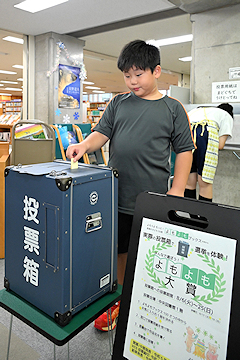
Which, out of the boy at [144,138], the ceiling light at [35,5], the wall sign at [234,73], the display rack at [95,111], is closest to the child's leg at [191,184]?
the wall sign at [234,73]

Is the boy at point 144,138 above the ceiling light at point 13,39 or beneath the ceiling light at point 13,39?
beneath

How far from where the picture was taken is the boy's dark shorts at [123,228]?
4.79 feet

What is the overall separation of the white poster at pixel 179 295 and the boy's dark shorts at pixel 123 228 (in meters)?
0.66

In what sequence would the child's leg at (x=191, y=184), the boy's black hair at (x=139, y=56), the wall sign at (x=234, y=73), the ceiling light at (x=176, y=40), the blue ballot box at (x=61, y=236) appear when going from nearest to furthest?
the blue ballot box at (x=61, y=236)
the boy's black hair at (x=139, y=56)
the child's leg at (x=191, y=184)
the wall sign at (x=234, y=73)
the ceiling light at (x=176, y=40)

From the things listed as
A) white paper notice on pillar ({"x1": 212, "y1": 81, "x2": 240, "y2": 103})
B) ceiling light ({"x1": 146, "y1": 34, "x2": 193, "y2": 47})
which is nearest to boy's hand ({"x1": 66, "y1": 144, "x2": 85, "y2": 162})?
white paper notice on pillar ({"x1": 212, "y1": 81, "x2": 240, "y2": 103})

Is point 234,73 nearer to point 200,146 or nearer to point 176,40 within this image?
point 200,146

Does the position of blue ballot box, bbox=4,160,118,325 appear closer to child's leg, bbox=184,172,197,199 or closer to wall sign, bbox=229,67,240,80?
child's leg, bbox=184,172,197,199

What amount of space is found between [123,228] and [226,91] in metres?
3.22

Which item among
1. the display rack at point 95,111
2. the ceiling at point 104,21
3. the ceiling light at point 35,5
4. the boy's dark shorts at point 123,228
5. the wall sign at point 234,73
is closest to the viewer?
the boy's dark shorts at point 123,228

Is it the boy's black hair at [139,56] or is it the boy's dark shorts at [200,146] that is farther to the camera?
the boy's dark shorts at [200,146]

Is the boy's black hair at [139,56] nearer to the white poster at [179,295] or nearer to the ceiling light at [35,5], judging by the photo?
the white poster at [179,295]

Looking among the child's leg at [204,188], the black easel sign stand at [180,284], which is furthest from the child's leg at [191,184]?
the black easel sign stand at [180,284]

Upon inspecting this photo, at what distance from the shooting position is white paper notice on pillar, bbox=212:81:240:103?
12.9 feet

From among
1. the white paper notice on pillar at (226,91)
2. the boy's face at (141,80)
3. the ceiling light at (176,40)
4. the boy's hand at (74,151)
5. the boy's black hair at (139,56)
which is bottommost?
the boy's hand at (74,151)
